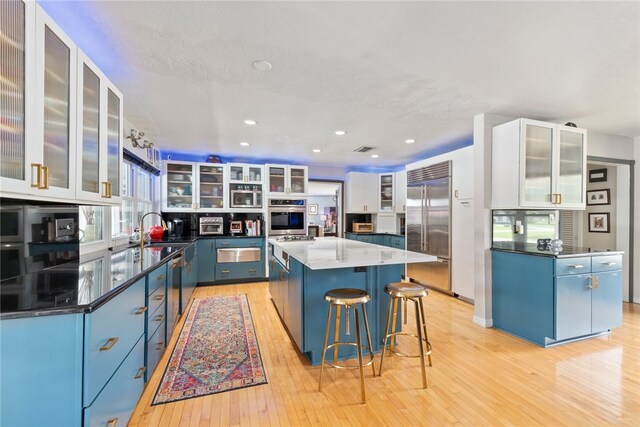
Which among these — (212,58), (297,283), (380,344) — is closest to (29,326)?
(297,283)

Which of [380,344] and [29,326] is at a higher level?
[29,326]

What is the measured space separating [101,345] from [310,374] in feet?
4.78

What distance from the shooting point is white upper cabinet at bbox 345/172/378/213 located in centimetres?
611

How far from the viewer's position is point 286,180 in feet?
17.6

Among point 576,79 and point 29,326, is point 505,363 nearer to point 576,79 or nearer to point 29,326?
point 576,79

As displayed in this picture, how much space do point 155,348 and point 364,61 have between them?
8.70 ft

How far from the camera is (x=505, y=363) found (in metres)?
2.32

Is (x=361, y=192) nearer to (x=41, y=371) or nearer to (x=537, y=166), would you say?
(x=537, y=166)

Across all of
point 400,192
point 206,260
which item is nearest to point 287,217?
point 206,260

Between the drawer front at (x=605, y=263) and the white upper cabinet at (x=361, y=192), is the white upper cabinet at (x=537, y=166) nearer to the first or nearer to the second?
the drawer front at (x=605, y=263)

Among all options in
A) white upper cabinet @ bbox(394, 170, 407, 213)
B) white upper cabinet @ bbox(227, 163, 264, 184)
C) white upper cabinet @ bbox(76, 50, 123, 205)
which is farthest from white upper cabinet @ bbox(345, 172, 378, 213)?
white upper cabinet @ bbox(76, 50, 123, 205)

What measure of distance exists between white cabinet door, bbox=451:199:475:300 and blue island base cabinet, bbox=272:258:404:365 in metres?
1.75

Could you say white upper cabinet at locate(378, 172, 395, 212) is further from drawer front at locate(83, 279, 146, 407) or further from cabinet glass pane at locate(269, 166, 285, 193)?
drawer front at locate(83, 279, 146, 407)

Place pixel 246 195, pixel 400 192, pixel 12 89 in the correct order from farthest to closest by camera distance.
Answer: pixel 400 192, pixel 246 195, pixel 12 89
